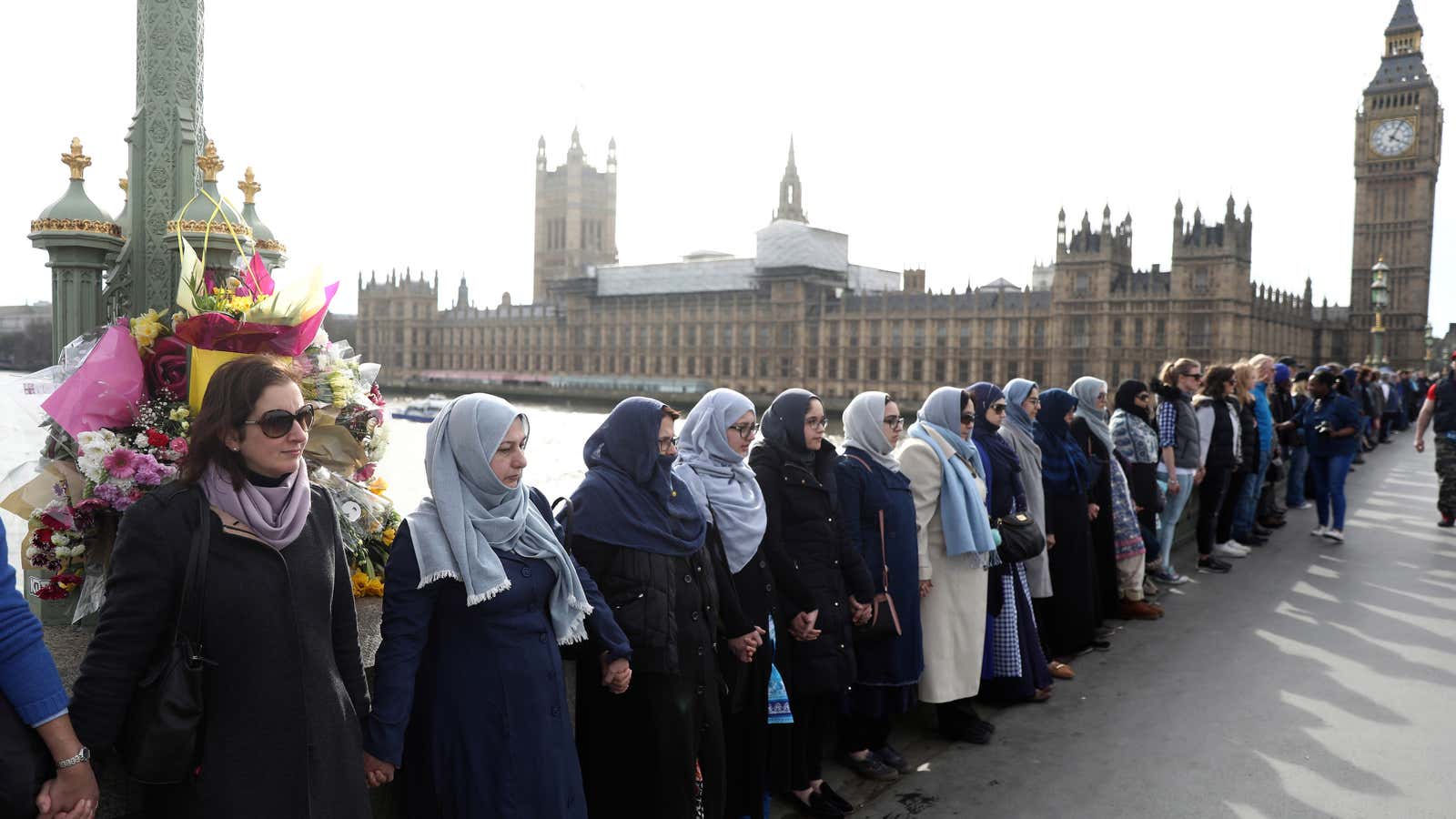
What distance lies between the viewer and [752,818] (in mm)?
2770

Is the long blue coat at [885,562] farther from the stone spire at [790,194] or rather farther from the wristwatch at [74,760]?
the stone spire at [790,194]

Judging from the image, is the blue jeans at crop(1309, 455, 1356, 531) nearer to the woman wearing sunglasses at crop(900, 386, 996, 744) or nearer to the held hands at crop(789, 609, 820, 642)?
the woman wearing sunglasses at crop(900, 386, 996, 744)

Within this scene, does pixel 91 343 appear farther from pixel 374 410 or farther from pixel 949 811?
pixel 949 811

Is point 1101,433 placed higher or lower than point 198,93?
lower

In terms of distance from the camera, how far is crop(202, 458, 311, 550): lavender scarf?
1.62m

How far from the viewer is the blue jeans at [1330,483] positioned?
7.06 metres

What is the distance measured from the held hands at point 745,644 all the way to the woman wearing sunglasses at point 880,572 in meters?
0.67

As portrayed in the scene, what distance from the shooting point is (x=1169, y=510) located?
6.00 meters

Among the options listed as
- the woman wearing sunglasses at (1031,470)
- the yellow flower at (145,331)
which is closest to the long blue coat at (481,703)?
the yellow flower at (145,331)

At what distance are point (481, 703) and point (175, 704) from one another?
60 cm

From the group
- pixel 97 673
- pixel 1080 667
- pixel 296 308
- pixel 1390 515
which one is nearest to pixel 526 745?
pixel 97 673

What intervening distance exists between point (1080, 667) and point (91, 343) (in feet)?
12.7

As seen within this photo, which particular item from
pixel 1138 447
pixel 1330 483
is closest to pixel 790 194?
pixel 1330 483

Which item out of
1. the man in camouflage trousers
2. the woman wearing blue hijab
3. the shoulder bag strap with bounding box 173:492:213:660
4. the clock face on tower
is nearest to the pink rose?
the shoulder bag strap with bounding box 173:492:213:660
